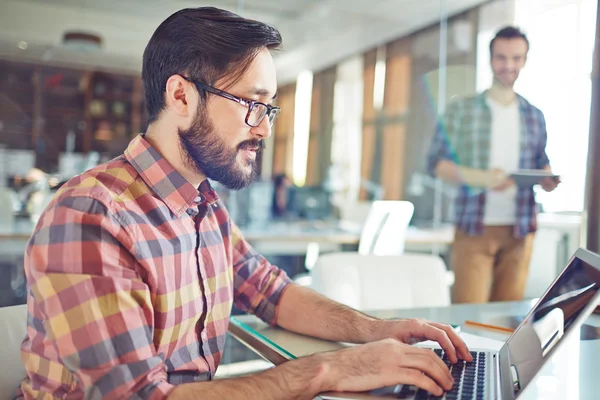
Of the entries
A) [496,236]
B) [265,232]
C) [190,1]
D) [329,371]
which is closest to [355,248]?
[265,232]

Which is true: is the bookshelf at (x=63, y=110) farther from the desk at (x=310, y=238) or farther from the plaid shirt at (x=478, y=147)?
the plaid shirt at (x=478, y=147)

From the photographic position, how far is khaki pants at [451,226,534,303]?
247cm

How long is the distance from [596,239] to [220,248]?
1304 millimetres

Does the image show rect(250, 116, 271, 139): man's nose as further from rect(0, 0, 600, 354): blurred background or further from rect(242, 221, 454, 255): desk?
rect(242, 221, 454, 255): desk

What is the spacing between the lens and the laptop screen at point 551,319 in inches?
31.4

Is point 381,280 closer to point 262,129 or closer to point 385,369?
point 262,129

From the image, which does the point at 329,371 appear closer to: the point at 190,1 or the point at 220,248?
the point at 220,248

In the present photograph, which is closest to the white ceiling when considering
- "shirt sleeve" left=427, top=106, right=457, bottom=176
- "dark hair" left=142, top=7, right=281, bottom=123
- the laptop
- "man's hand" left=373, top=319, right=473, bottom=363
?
"shirt sleeve" left=427, top=106, right=457, bottom=176

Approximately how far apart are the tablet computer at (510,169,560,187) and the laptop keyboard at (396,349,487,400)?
1.57 metres

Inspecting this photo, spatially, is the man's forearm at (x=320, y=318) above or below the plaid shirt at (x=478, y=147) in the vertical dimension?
below

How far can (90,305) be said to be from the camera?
2.57 feet

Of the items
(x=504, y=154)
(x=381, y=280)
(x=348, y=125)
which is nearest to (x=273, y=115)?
(x=381, y=280)

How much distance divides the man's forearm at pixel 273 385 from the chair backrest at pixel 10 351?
0.40 meters

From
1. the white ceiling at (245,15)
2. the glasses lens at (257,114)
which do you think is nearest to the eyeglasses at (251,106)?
the glasses lens at (257,114)
